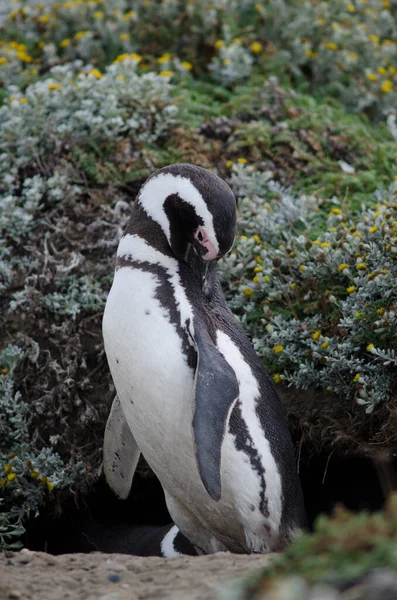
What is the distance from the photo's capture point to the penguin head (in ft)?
10.8

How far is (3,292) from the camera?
15.6 ft

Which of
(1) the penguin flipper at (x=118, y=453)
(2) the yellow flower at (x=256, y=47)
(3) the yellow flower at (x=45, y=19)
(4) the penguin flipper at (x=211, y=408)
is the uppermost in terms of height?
(3) the yellow flower at (x=45, y=19)

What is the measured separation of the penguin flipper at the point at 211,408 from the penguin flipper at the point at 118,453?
29.6 inches

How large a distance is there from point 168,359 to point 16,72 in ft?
13.3

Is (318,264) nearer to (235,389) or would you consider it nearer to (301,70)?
(235,389)

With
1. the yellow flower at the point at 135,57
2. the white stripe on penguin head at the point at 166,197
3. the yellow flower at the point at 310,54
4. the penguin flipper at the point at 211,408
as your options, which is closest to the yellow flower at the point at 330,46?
the yellow flower at the point at 310,54

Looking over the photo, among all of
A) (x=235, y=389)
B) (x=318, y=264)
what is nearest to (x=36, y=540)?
(x=235, y=389)

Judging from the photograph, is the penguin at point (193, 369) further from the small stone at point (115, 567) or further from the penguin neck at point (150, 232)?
the small stone at point (115, 567)

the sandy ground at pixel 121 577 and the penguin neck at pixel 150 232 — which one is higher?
the penguin neck at pixel 150 232

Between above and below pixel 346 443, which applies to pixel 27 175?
above

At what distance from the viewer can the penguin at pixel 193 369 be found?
3.27 m

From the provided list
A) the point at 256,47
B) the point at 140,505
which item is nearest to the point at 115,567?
the point at 140,505

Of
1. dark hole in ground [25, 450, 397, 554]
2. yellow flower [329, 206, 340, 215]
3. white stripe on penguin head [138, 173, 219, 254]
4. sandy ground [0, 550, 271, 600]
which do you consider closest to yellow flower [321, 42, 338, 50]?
yellow flower [329, 206, 340, 215]

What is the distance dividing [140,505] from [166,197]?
185cm
